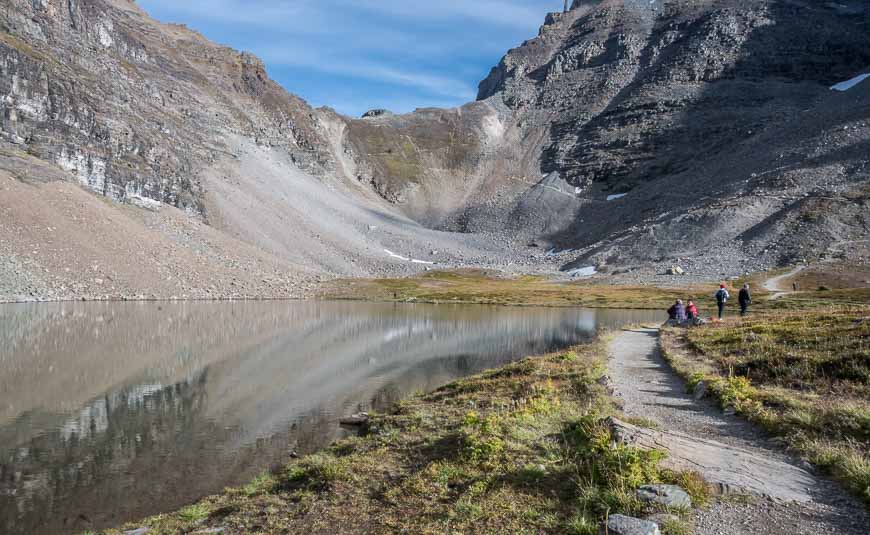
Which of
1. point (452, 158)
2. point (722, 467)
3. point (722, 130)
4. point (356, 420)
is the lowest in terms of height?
point (356, 420)

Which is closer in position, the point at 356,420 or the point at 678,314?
the point at 356,420

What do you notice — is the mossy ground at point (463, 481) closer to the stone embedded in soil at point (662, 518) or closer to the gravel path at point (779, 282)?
the stone embedded in soil at point (662, 518)

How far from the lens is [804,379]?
47.0ft

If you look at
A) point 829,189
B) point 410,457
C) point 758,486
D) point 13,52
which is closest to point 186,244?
point 13,52

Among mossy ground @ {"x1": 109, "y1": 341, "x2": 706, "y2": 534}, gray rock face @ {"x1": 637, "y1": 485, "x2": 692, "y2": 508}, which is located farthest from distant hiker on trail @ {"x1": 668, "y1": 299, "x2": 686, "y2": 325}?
gray rock face @ {"x1": 637, "y1": 485, "x2": 692, "y2": 508}

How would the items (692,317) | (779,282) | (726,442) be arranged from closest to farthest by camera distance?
(726,442)
(692,317)
(779,282)

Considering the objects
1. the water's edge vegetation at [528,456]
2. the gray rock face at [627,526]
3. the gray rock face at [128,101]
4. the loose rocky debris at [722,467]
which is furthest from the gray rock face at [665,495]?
the gray rock face at [128,101]

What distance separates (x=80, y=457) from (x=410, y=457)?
9264 mm

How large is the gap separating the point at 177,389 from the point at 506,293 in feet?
225

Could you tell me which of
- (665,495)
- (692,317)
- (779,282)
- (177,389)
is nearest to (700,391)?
(665,495)

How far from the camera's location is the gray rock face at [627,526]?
21.8 ft

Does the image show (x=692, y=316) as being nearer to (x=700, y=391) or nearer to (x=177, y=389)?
(x=700, y=391)

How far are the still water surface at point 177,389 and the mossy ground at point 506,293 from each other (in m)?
26.8

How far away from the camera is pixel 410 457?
39.9ft
